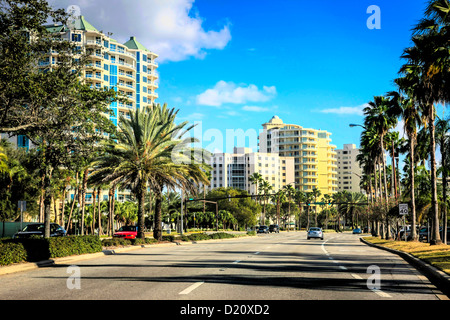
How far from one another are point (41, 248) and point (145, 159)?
17284 millimetres

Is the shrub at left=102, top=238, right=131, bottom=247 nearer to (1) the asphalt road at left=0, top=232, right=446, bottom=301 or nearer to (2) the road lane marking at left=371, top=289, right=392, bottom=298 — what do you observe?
(1) the asphalt road at left=0, top=232, right=446, bottom=301

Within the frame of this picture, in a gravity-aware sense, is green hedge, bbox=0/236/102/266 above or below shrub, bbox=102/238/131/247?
above

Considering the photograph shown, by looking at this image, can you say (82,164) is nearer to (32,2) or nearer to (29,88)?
(29,88)

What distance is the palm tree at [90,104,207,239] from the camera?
36.3m

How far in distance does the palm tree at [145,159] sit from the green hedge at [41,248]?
10549 mm

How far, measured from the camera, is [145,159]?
36.9 meters

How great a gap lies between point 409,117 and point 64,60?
26146mm

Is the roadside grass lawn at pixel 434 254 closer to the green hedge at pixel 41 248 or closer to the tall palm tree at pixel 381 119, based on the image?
the green hedge at pixel 41 248

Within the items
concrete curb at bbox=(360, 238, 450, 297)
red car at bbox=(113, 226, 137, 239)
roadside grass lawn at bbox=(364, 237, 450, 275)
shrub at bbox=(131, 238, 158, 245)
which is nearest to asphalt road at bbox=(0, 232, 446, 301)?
concrete curb at bbox=(360, 238, 450, 297)

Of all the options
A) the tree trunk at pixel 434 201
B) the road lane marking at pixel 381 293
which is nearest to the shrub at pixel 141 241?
the tree trunk at pixel 434 201

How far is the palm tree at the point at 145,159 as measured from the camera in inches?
1430

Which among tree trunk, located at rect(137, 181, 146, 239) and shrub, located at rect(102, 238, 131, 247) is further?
tree trunk, located at rect(137, 181, 146, 239)

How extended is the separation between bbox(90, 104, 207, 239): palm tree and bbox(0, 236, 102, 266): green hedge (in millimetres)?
10549
